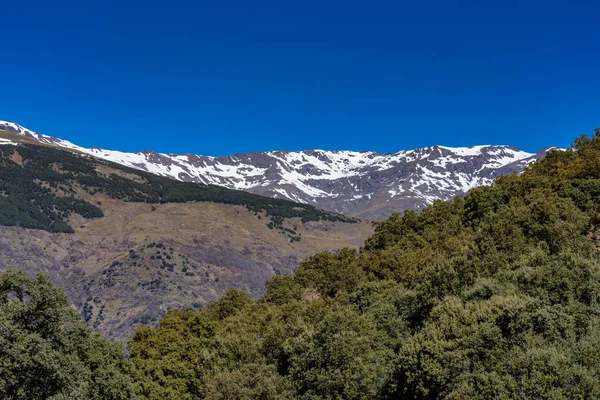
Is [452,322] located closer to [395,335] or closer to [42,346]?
[395,335]

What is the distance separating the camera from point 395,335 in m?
56.9

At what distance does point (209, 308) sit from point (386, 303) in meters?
49.4

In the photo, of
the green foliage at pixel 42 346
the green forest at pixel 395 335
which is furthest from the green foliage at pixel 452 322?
the green foliage at pixel 42 346

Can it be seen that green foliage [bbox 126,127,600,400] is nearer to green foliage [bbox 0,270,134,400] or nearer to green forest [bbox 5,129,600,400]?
green forest [bbox 5,129,600,400]

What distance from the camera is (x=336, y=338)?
159 ft

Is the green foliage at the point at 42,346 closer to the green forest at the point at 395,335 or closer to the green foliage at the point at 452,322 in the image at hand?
the green forest at the point at 395,335

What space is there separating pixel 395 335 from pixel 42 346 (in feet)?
116

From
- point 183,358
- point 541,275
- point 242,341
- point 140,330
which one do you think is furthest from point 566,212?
point 140,330

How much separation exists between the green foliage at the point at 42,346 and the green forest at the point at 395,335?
0.35ft

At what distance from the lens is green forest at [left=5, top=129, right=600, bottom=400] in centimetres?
3619

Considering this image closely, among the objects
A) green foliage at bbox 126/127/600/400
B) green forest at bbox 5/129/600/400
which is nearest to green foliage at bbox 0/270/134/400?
green forest at bbox 5/129/600/400

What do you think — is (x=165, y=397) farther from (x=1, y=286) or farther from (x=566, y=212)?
(x=566, y=212)

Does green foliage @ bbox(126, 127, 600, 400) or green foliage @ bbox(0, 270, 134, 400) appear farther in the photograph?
green foliage @ bbox(0, 270, 134, 400)

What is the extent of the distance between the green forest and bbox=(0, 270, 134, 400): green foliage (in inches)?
4.2
